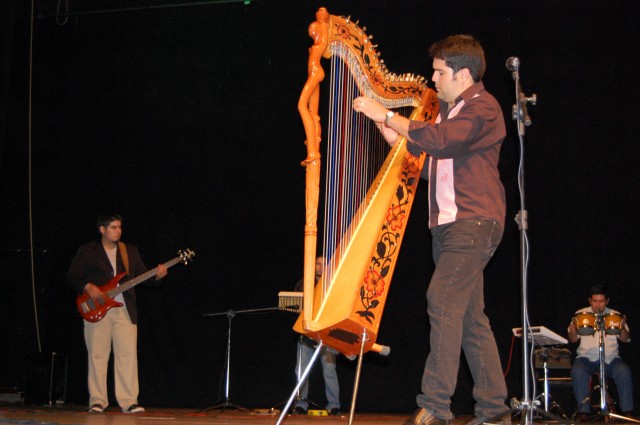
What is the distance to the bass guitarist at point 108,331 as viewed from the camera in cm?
617

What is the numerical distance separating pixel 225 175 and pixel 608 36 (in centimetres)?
374

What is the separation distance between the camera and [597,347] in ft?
20.8

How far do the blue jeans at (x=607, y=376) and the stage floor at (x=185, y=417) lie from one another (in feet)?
0.94

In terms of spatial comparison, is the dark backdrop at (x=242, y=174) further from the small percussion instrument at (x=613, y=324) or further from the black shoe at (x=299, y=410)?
the small percussion instrument at (x=613, y=324)

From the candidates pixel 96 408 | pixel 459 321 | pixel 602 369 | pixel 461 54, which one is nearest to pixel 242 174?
pixel 96 408

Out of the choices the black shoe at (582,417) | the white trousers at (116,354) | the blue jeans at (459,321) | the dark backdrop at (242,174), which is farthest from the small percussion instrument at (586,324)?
the white trousers at (116,354)

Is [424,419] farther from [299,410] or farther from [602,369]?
[299,410]

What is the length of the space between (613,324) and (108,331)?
3965mm

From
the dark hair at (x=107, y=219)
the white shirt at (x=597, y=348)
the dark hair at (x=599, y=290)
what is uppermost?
the dark hair at (x=107, y=219)

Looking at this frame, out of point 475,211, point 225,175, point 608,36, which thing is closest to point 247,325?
point 225,175

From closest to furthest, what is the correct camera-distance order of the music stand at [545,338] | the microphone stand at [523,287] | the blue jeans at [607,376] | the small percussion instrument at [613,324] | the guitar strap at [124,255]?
the microphone stand at [523,287] < the music stand at [545,338] < the small percussion instrument at [613,324] < the blue jeans at [607,376] < the guitar strap at [124,255]

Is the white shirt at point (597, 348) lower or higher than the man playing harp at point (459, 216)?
lower

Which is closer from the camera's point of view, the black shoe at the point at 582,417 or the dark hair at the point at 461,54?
the dark hair at the point at 461,54

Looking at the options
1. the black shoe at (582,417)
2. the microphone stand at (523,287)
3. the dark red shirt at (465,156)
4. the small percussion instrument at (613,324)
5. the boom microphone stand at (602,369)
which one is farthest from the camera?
the black shoe at (582,417)
